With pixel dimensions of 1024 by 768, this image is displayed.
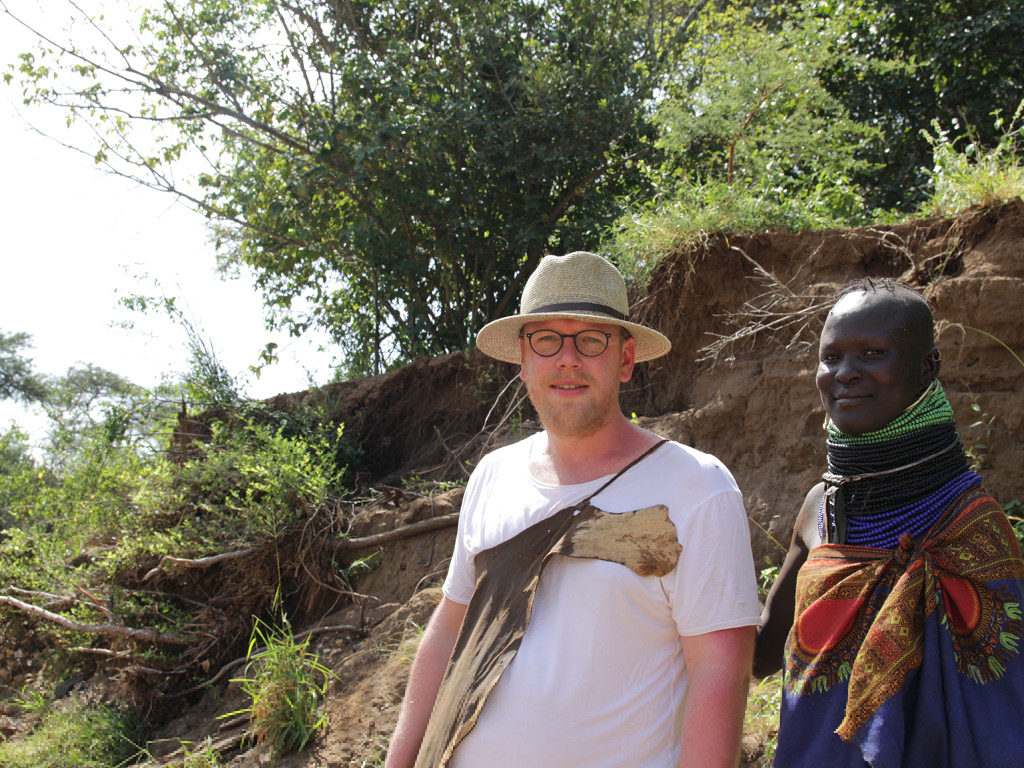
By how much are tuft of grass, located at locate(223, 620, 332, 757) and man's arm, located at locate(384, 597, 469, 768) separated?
233 centimetres

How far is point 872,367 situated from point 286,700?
13.0ft

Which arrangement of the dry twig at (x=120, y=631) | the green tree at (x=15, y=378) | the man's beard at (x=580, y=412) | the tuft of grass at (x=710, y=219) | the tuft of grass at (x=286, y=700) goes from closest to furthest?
1. the man's beard at (x=580, y=412)
2. the tuft of grass at (x=286, y=700)
3. the tuft of grass at (x=710, y=219)
4. the dry twig at (x=120, y=631)
5. the green tree at (x=15, y=378)

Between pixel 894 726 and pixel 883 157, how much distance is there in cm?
912

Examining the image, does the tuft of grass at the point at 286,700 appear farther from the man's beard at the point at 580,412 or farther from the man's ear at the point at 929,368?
the man's ear at the point at 929,368


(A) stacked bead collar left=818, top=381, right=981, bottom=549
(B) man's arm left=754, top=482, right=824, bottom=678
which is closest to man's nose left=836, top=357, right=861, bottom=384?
(A) stacked bead collar left=818, top=381, right=981, bottom=549

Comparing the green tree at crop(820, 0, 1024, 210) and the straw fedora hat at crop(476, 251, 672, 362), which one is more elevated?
the green tree at crop(820, 0, 1024, 210)

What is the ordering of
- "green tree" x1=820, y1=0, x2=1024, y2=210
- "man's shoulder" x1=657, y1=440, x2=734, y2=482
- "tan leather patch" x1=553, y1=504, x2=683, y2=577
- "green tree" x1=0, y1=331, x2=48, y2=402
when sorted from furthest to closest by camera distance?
"green tree" x1=0, y1=331, x2=48, y2=402
"green tree" x1=820, y1=0, x2=1024, y2=210
"man's shoulder" x1=657, y1=440, x2=734, y2=482
"tan leather patch" x1=553, y1=504, x2=683, y2=577

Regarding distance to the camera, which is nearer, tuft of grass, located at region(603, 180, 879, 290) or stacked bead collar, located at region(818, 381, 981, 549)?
stacked bead collar, located at region(818, 381, 981, 549)

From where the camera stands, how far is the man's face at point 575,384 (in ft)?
7.93

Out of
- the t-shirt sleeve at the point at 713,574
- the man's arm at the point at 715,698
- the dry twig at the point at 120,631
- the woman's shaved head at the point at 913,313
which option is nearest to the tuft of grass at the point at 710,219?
the woman's shaved head at the point at 913,313

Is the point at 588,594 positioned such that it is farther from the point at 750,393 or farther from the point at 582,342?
the point at 750,393

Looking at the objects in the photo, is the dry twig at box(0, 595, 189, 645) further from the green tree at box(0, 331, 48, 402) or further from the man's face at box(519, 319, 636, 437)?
the green tree at box(0, 331, 48, 402)

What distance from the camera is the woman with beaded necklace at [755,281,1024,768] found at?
1603 millimetres

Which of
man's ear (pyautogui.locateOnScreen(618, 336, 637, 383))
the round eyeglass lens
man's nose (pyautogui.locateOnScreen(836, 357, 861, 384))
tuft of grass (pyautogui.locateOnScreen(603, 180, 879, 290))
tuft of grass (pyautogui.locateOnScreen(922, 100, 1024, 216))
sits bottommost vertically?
man's nose (pyautogui.locateOnScreen(836, 357, 861, 384))
